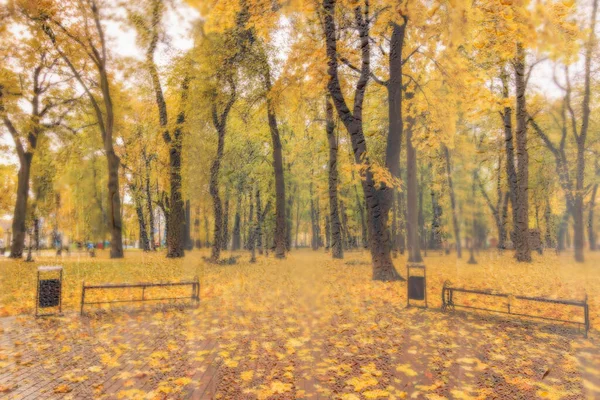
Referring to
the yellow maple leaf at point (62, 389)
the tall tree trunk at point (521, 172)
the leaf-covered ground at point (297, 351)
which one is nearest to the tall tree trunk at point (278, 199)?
the leaf-covered ground at point (297, 351)

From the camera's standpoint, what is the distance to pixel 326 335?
714 cm

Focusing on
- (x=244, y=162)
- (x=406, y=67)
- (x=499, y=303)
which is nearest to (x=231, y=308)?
(x=499, y=303)

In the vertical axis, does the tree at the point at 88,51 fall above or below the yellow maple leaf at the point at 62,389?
above

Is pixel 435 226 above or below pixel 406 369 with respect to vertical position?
above

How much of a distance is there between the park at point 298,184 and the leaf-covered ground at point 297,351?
0.16 feet

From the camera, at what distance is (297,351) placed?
6.18 meters

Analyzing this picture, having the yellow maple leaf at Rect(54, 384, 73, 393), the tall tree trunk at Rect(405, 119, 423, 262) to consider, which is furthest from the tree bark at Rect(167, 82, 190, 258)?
the yellow maple leaf at Rect(54, 384, 73, 393)

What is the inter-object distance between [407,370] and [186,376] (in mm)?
2874

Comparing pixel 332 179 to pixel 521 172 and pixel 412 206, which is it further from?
pixel 521 172

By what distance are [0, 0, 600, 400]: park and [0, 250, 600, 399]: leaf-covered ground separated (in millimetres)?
48

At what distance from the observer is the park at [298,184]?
534 centimetres

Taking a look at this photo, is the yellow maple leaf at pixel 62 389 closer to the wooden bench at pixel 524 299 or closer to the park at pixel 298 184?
the park at pixel 298 184

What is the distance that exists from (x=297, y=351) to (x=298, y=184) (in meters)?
30.4

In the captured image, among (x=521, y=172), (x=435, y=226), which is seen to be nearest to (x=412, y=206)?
(x=521, y=172)
